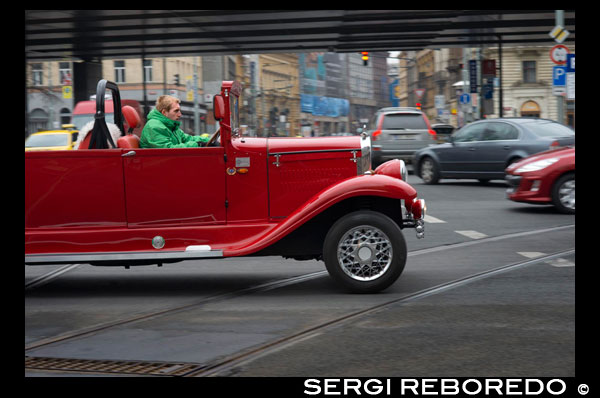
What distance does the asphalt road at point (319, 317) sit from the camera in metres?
4.70

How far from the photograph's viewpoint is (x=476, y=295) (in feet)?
22.0

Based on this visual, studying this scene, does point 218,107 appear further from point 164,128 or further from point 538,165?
point 538,165

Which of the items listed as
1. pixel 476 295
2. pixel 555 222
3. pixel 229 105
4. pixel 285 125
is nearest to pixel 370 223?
pixel 476 295

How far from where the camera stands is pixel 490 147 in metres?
18.1

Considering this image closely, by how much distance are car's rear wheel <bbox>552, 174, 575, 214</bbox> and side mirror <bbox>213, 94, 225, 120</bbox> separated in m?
7.73

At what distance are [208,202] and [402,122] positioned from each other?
16.7m

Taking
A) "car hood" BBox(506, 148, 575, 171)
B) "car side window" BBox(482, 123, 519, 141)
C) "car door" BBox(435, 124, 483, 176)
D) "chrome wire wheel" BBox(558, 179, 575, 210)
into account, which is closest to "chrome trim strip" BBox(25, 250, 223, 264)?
"chrome wire wheel" BBox(558, 179, 575, 210)

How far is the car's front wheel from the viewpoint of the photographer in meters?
6.78

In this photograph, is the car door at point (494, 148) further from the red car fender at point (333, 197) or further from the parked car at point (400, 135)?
the red car fender at point (333, 197)

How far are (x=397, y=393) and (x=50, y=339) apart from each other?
2592mm
